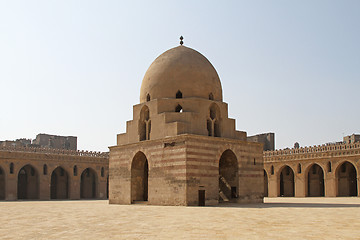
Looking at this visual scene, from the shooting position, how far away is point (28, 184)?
34.6 meters

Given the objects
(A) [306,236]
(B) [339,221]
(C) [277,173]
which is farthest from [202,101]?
(C) [277,173]

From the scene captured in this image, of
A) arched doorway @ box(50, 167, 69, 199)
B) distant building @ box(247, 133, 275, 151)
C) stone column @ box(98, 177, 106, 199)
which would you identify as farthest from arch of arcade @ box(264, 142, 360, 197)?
arched doorway @ box(50, 167, 69, 199)

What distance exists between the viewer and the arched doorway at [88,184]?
3775cm

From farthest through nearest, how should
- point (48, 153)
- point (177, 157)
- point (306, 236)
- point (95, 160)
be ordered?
point (95, 160) < point (48, 153) < point (177, 157) < point (306, 236)

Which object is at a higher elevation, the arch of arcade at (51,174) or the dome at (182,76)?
the dome at (182,76)

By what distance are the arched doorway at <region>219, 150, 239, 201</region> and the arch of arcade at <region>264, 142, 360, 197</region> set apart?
43.3 ft

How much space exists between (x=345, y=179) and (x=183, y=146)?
61.9 ft

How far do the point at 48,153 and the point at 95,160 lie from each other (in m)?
4.13

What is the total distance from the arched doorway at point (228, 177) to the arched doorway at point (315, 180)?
1528cm

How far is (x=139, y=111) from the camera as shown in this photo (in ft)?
73.9

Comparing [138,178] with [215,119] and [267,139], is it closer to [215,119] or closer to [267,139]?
[215,119]

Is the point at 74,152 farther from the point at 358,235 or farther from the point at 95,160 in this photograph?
the point at 358,235

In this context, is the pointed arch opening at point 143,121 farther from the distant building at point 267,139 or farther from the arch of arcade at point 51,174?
the distant building at point 267,139

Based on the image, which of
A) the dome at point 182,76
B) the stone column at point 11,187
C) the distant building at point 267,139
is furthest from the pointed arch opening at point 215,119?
the distant building at point 267,139
